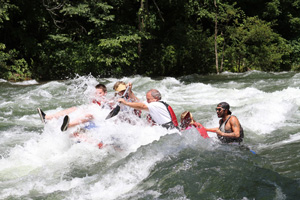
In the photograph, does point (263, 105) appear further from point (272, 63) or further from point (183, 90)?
point (272, 63)

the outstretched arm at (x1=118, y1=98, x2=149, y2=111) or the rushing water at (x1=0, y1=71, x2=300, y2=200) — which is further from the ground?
the outstretched arm at (x1=118, y1=98, x2=149, y2=111)

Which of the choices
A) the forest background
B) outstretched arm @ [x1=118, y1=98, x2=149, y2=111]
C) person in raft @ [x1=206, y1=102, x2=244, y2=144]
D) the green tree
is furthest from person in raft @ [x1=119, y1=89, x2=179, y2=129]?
the green tree

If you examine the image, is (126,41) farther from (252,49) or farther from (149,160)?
(149,160)

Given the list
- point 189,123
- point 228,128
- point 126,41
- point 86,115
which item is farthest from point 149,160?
point 126,41

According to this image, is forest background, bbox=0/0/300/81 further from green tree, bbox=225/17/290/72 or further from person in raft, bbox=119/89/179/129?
person in raft, bbox=119/89/179/129

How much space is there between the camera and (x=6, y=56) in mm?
18078

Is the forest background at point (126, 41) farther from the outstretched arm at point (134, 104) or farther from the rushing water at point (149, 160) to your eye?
the outstretched arm at point (134, 104)

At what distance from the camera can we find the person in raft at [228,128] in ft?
18.5

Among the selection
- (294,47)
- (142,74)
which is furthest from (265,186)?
(294,47)

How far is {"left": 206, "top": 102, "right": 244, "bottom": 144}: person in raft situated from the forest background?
42.8ft

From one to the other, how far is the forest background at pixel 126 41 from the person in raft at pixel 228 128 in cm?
1303

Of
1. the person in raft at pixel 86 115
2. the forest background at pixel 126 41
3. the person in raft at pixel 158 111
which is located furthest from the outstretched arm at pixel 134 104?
Result: the forest background at pixel 126 41

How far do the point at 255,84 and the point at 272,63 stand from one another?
8.77 meters

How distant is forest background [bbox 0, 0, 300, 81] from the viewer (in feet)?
61.4
